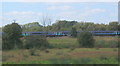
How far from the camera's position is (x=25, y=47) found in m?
19.5

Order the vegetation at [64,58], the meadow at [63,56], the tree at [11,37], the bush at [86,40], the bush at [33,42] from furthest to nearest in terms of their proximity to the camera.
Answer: the bush at [86,40] < the bush at [33,42] < the tree at [11,37] < the meadow at [63,56] < the vegetation at [64,58]

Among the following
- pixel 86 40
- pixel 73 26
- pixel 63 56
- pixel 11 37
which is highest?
pixel 73 26

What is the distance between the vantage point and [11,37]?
2127cm

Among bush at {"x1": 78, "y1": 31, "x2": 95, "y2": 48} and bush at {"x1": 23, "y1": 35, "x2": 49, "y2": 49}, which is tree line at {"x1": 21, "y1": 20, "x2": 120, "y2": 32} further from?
bush at {"x1": 23, "y1": 35, "x2": 49, "y2": 49}

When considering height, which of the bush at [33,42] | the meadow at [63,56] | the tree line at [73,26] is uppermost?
the tree line at [73,26]

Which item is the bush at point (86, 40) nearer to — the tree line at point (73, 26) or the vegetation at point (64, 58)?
the vegetation at point (64, 58)

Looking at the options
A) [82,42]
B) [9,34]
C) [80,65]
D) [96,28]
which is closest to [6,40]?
[9,34]

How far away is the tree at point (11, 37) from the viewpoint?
62.1 feet

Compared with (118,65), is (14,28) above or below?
above

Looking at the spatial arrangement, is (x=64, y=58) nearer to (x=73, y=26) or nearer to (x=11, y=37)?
(x=11, y=37)

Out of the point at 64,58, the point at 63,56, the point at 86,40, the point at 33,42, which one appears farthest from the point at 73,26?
the point at 64,58

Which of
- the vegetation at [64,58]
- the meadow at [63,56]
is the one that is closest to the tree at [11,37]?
the meadow at [63,56]

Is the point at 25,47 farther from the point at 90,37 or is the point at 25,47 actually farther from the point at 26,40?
the point at 90,37

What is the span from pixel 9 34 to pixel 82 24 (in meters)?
38.5
